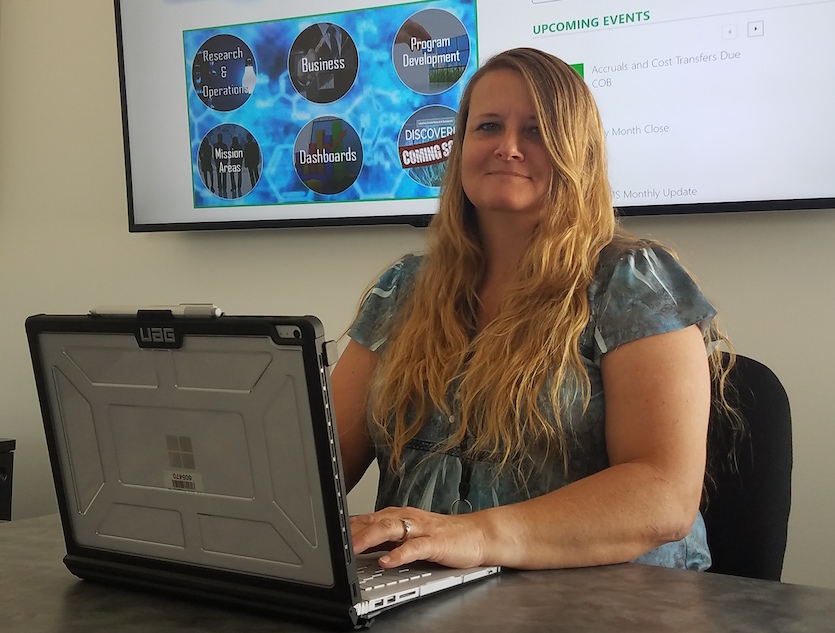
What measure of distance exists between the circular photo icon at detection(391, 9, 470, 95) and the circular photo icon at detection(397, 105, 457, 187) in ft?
0.19

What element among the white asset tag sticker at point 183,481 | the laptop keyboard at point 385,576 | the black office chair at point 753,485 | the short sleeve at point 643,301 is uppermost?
the short sleeve at point 643,301

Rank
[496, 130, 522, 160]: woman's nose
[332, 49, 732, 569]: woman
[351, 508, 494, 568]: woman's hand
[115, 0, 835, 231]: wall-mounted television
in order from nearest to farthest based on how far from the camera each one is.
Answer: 1. [351, 508, 494, 568]: woman's hand
2. [332, 49, 732, 569]: woman
3. [496, 130, 522, 160]: woman's nose
4. [115, 0, 835, 231]: wall-mounted television

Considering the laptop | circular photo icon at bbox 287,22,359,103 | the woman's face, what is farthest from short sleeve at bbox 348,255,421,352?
circular photo icon at bbox 287,22,359,103

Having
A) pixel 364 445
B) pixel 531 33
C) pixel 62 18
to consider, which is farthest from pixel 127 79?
pixel 364 445

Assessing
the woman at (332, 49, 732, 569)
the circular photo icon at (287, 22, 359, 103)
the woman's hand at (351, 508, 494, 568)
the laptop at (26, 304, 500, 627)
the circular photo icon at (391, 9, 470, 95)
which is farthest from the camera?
the circular photo icon at (287, 22, 359, 103)

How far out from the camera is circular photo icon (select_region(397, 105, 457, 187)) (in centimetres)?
225

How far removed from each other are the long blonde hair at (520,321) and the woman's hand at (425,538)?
321mm

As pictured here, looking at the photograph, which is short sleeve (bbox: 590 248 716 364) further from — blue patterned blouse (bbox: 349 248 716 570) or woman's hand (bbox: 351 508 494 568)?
woman's hand (bbox: 351 508 494 568)

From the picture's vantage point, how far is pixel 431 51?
224 centimetres

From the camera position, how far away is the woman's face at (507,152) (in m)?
1.51

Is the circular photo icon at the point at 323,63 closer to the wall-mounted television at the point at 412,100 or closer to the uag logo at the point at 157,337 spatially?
A: the wall-mounted television at the point at 412,100

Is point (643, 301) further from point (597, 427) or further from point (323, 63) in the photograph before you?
point (323, 63)

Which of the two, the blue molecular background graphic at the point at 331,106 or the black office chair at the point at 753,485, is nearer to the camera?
the black office chair at the point at 753,485

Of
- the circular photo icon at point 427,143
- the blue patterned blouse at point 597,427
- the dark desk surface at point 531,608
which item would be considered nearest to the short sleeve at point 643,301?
→ the blue patterned blouse at point 597,427
